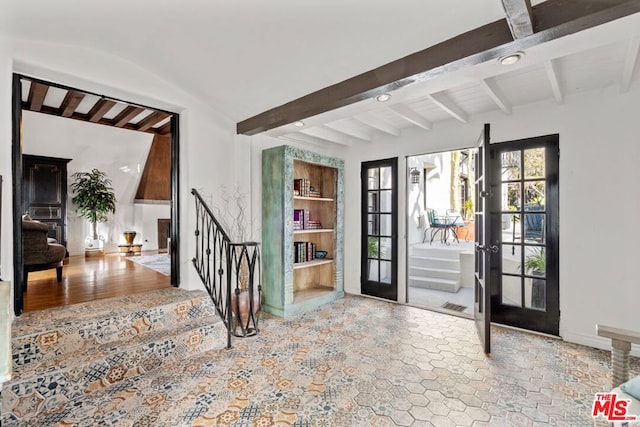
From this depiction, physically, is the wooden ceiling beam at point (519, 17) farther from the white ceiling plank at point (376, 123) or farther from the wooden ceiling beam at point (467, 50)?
the white ceiling plank at point (376, 123)

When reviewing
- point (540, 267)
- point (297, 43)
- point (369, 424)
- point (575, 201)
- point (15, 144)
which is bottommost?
point (369, 424)

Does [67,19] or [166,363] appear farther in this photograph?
[166,363]

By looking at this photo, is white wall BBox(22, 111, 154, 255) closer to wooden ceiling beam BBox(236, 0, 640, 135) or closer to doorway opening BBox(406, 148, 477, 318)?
wooden ceiling beam BBox(236, 0, 640, 135)

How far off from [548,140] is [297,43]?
2.82 m

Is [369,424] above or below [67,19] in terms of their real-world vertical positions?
below

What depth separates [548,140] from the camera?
10.5ft

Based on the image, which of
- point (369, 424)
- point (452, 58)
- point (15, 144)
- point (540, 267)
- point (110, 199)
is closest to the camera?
point (369, 424)

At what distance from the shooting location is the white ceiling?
1.87m

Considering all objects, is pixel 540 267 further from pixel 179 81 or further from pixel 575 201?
pixel 179 81

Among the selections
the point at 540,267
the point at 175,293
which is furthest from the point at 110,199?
the point at 540,267

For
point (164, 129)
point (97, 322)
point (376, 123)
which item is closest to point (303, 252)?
point (376, 123)

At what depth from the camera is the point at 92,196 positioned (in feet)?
20.8

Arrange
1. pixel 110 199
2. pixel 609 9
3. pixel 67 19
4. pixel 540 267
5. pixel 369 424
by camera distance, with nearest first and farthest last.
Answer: pixel 609 9
pixel 369 424
pixel 67 19
pixel 540 267
pixel 110 199

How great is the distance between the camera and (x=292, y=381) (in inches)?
90.2
